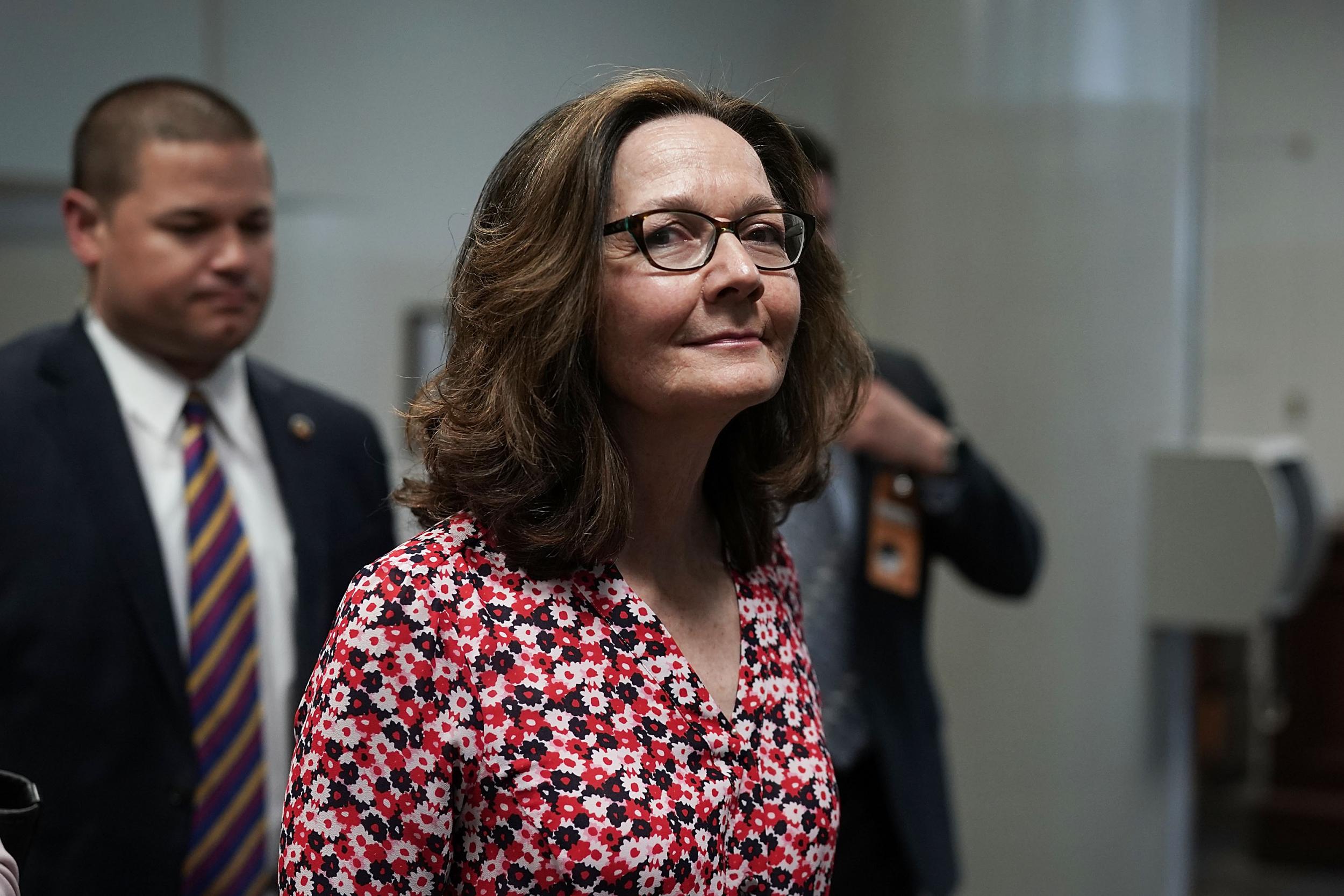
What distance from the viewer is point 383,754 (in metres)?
1.26

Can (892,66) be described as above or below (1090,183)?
above

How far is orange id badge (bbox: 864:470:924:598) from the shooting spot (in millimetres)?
2592

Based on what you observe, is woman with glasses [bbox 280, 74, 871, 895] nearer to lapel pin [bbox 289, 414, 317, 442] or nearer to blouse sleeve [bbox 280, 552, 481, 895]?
blouse sleeve [bbox 280, 552, 481, 895]

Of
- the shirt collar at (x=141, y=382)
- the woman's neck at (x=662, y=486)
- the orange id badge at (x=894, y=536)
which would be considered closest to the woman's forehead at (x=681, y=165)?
the woman's neck at (x=662, y=486)

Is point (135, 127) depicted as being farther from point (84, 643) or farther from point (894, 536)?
point (894, 536)

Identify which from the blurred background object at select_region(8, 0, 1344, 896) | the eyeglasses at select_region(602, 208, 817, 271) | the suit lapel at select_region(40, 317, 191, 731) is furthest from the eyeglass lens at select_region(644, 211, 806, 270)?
the blurred background object at select_region(8, 0, 1344, 896)

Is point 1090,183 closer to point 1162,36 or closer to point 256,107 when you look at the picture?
point 1162,36

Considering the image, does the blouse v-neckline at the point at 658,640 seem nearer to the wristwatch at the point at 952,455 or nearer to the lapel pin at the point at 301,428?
the lapel pin at the point at 301,428

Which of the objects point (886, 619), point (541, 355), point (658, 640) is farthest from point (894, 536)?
point (541, 355)

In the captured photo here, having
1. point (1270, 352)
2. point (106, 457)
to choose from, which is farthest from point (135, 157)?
point (1270, 352)

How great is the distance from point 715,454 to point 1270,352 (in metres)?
6.65

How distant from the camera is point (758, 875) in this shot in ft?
4.62

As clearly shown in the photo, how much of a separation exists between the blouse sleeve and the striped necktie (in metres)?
0.96

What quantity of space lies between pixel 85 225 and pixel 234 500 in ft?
1.62
